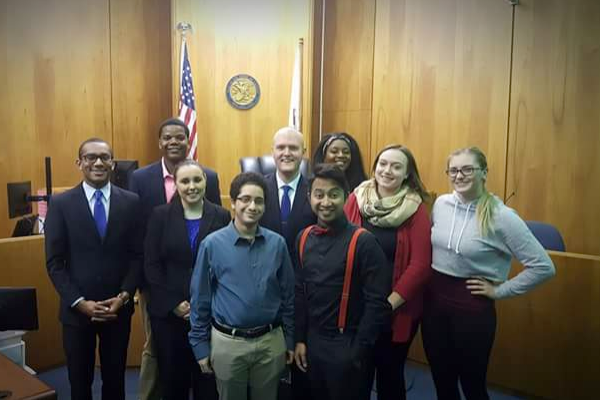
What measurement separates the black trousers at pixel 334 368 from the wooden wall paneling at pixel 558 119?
9.66ft

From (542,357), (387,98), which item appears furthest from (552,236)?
(387,98)

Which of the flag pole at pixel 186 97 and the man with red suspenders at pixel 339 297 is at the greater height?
the flag pole at pixel 186 97

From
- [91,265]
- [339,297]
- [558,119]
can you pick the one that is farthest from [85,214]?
[558,119]

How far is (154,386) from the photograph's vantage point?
2.73 m

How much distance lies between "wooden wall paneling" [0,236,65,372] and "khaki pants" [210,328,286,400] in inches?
74.3

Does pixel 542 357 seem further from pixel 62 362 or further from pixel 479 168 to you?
pixel 62 362

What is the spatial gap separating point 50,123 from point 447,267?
438cm

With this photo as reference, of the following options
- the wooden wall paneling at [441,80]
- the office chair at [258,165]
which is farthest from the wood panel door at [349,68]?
the office chair at [258,165]

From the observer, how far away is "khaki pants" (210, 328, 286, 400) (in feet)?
6.63

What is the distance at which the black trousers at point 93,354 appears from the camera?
237 centimetres

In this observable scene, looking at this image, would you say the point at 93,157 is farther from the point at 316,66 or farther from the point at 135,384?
the point at 316,66

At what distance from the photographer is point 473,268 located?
223 centimetres

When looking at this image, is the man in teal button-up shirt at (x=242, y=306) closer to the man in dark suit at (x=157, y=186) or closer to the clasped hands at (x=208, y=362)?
the clasped hands at (x=208, y=362)

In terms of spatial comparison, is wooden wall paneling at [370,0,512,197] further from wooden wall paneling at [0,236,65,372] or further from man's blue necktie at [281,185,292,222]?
wooden wall paneling at [0,236,65,372]
